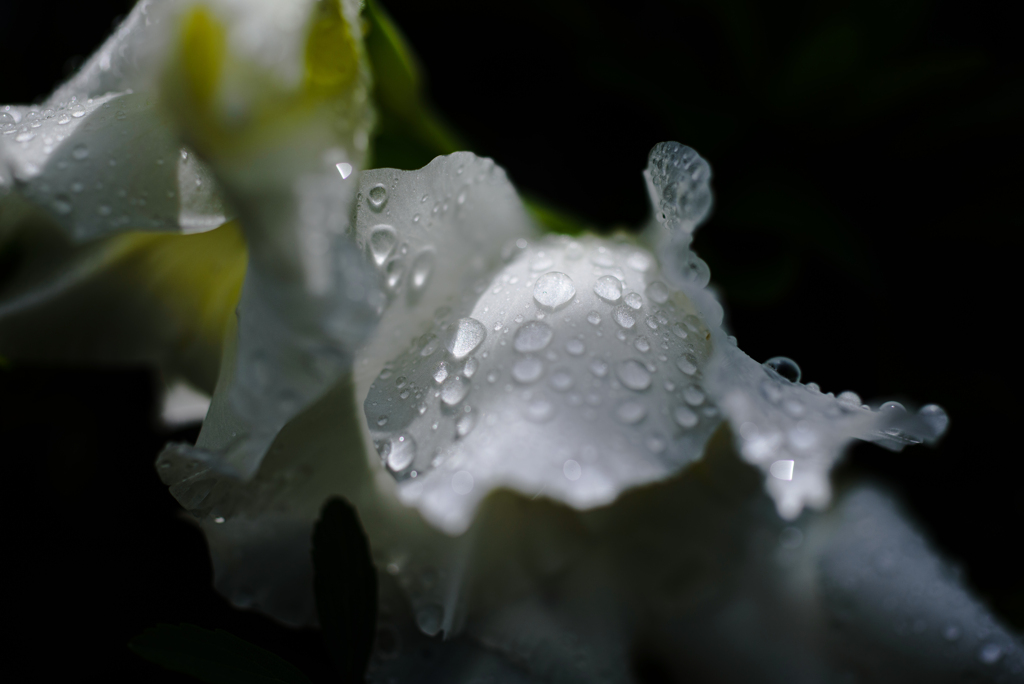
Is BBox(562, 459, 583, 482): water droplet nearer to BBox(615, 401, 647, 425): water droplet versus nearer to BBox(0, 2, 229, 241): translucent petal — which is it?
BBox(615, 401, 647, 425): water droplet

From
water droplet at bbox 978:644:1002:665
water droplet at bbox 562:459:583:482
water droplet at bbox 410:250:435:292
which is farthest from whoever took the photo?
water droplet at bbox 978:644:1002:665

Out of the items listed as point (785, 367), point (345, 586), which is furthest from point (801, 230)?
point (345, 586)

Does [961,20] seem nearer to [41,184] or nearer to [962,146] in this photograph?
[962,146]

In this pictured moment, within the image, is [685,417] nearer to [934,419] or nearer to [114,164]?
[934,419]

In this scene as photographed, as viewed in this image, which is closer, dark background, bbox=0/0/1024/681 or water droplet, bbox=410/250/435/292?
water droplet, bbox=410/250/435/292

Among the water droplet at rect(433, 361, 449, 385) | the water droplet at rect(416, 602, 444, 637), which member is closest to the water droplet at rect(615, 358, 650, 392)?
the water droplet at rect(433, 361, 449, 385)

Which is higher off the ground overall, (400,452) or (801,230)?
(400,452)

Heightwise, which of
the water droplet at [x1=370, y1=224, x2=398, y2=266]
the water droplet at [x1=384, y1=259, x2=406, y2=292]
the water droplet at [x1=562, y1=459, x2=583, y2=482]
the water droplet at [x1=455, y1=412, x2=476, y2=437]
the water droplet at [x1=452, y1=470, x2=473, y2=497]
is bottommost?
the water droplet at [x1=455, y1=412, x2=476, y2=437]
